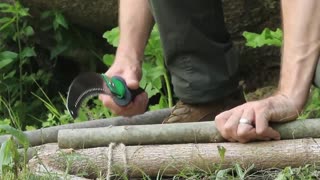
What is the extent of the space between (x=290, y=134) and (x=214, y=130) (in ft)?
0.69

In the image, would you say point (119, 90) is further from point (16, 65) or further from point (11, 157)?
point (16, 65)

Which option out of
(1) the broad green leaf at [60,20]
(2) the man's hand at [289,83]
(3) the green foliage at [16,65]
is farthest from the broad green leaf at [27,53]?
(2) the man's hand at [289,83]

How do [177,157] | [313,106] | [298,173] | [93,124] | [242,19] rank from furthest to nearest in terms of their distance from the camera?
[242,19] → [313,106] → [93,124] → [177,157] → [298,173]

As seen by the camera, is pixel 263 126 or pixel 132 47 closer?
pixel 263 126

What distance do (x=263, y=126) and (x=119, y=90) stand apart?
1.72 ft

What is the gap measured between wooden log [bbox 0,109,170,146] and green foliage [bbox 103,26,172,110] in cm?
56

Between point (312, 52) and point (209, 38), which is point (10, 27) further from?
point (312, 52)

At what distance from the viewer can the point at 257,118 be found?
2.15m

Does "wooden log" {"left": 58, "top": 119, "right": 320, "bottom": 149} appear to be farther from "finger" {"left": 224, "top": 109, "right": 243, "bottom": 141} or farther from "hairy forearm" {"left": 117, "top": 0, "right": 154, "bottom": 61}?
"hairy forearm" {"left": 117, "top": 0, "right": 154, "bottom": 61}

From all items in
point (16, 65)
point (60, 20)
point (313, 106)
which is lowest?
point (313, 106)

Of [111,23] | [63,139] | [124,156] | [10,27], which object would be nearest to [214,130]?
[124,156]

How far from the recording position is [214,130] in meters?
2.27

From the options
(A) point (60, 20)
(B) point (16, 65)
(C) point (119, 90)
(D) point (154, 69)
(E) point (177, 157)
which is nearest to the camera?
(E) point (177, 157)

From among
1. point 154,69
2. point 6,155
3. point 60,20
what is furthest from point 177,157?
point 60,20
